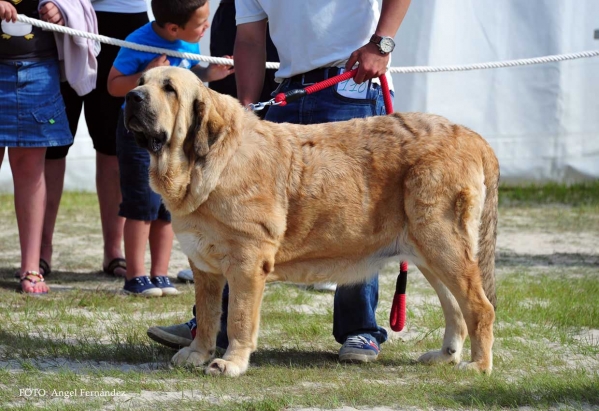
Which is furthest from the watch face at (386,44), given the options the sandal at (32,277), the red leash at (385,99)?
the sandal at (32,277)

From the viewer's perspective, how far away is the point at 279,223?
4.17 meters

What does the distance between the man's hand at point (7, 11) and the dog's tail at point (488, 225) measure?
313cm

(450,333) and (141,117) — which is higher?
(141,117)

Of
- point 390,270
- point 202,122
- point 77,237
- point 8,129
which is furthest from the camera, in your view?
point 77,237

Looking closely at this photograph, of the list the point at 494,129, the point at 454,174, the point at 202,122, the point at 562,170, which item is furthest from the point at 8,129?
the point at 562,170

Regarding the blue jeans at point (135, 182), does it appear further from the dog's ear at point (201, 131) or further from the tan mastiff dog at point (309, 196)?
the dog's ear at point (201, 131)

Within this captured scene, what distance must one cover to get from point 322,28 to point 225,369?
5.66 feet

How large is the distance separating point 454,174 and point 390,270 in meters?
3.01

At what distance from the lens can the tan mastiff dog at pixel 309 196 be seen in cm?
411

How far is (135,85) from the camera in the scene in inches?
233

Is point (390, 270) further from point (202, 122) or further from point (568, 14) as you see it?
point (568, 14)

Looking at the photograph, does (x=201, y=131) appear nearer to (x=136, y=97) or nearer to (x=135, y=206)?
(x=136, y=97)

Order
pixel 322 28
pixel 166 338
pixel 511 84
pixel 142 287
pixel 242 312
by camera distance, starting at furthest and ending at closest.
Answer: pixel 511 84 < pixel 142 287 < pixel 166 338 < pixel 322 28 < pixel 242 312

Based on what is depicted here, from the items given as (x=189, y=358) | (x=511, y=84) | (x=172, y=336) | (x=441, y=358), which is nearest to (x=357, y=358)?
(x=441, y=358)
